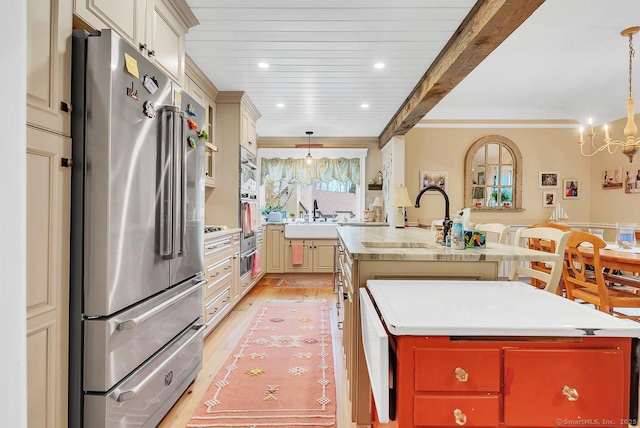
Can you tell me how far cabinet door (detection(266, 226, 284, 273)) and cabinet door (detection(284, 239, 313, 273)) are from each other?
84 mm

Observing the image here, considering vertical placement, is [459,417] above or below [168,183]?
below

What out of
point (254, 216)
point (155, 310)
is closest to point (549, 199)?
point (254, 216)

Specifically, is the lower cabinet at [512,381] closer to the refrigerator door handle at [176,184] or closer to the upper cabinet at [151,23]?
the refrigerator door handle at [176,184]

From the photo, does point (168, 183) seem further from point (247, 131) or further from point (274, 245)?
point (274, 245)

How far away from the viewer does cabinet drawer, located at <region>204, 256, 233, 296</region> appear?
279cm

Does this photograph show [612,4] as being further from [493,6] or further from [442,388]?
[442,388]

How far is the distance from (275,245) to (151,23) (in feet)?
13.3

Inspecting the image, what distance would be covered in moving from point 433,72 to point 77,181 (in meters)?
2.84

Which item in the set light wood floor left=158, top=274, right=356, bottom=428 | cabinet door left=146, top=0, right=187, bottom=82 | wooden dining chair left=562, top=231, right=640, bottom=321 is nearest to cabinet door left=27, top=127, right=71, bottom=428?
light wood floor left=158, top=274, right=356, bottom=428

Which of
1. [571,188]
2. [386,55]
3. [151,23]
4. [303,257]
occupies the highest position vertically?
[386,55]

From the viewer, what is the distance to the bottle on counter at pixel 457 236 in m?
1.71

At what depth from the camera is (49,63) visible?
116 cm

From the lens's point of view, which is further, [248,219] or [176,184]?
[248,219]

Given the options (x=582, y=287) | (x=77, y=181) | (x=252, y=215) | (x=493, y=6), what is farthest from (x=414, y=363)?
(x=252, y=215)
